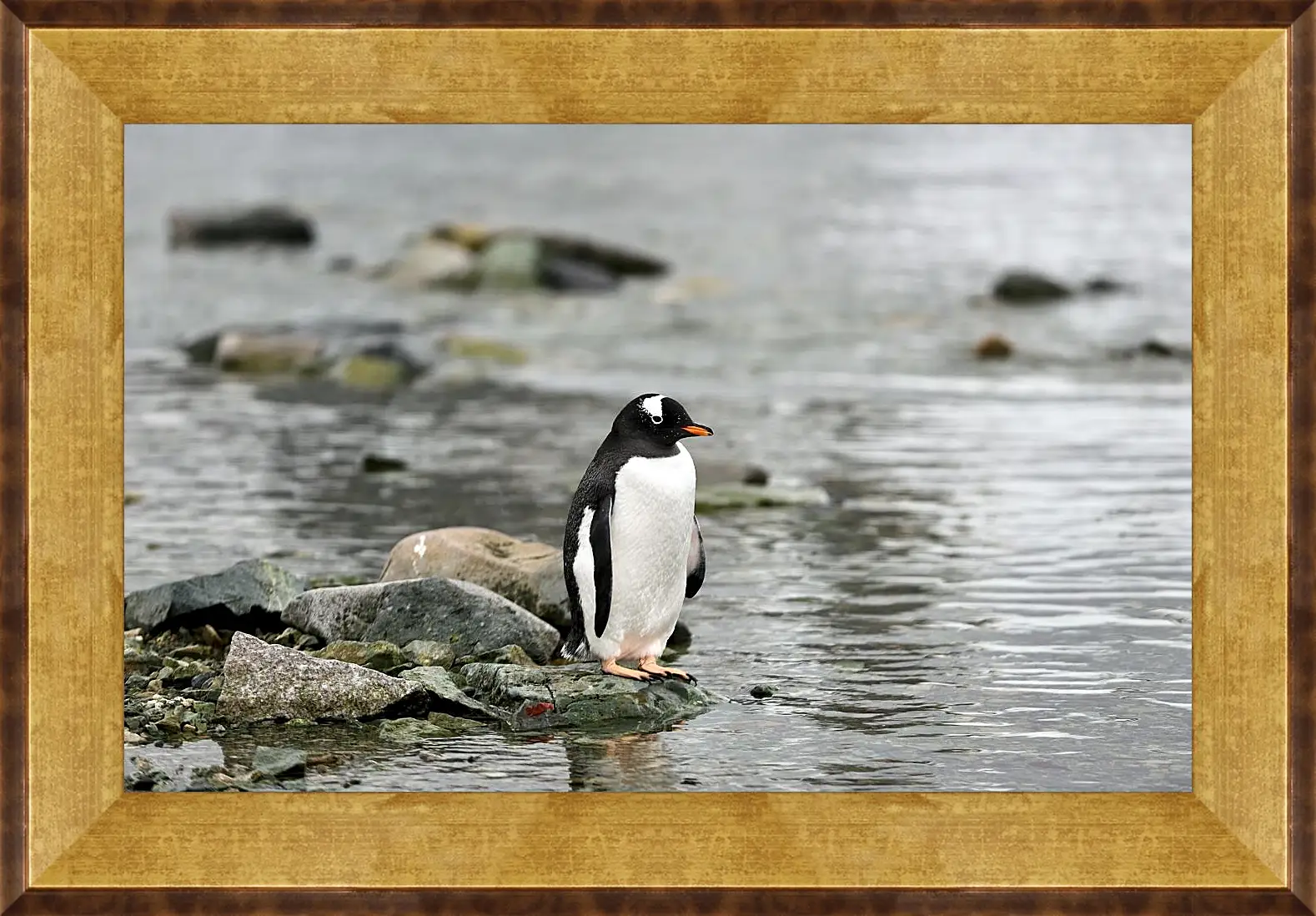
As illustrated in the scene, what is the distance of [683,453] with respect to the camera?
283 inches

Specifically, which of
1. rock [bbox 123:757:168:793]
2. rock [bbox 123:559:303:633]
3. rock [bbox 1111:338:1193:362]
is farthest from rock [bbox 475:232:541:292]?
rock [bbox 123:757:168:793]

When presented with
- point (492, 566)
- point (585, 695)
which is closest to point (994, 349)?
point (492, 566)

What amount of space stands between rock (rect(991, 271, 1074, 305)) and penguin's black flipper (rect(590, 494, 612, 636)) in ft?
61.1

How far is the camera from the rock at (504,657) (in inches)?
294

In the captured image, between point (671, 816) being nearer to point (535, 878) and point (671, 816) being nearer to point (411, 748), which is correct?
point (535, 878)

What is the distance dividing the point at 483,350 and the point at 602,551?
13.1 m

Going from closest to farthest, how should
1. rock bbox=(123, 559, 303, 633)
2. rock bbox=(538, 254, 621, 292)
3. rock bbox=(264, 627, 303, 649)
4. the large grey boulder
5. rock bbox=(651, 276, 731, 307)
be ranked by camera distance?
the large grey boulder
rock bbox=(264, 627, 303, 649)
rock bbox=(123, 559, 303, 633)
rock bbox=(651, 276, 731, 307)
rock bbox=(538, 254, 621, 292)

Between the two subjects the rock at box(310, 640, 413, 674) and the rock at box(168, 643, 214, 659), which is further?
the rock at box(168, 643, 214, 659)

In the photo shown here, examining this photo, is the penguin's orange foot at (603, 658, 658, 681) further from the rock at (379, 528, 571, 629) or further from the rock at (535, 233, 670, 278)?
the rock at (535, 233, 670, 278)

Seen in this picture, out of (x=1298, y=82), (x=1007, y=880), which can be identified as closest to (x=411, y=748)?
(x=1007, y=880)

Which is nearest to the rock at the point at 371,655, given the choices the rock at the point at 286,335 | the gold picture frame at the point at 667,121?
the gold picture frame at the point at 667,121

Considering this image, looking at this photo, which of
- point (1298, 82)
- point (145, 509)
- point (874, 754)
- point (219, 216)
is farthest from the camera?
point (219, 216)

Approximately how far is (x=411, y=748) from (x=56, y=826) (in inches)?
52.6

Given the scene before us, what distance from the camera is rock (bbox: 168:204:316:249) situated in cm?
2900
